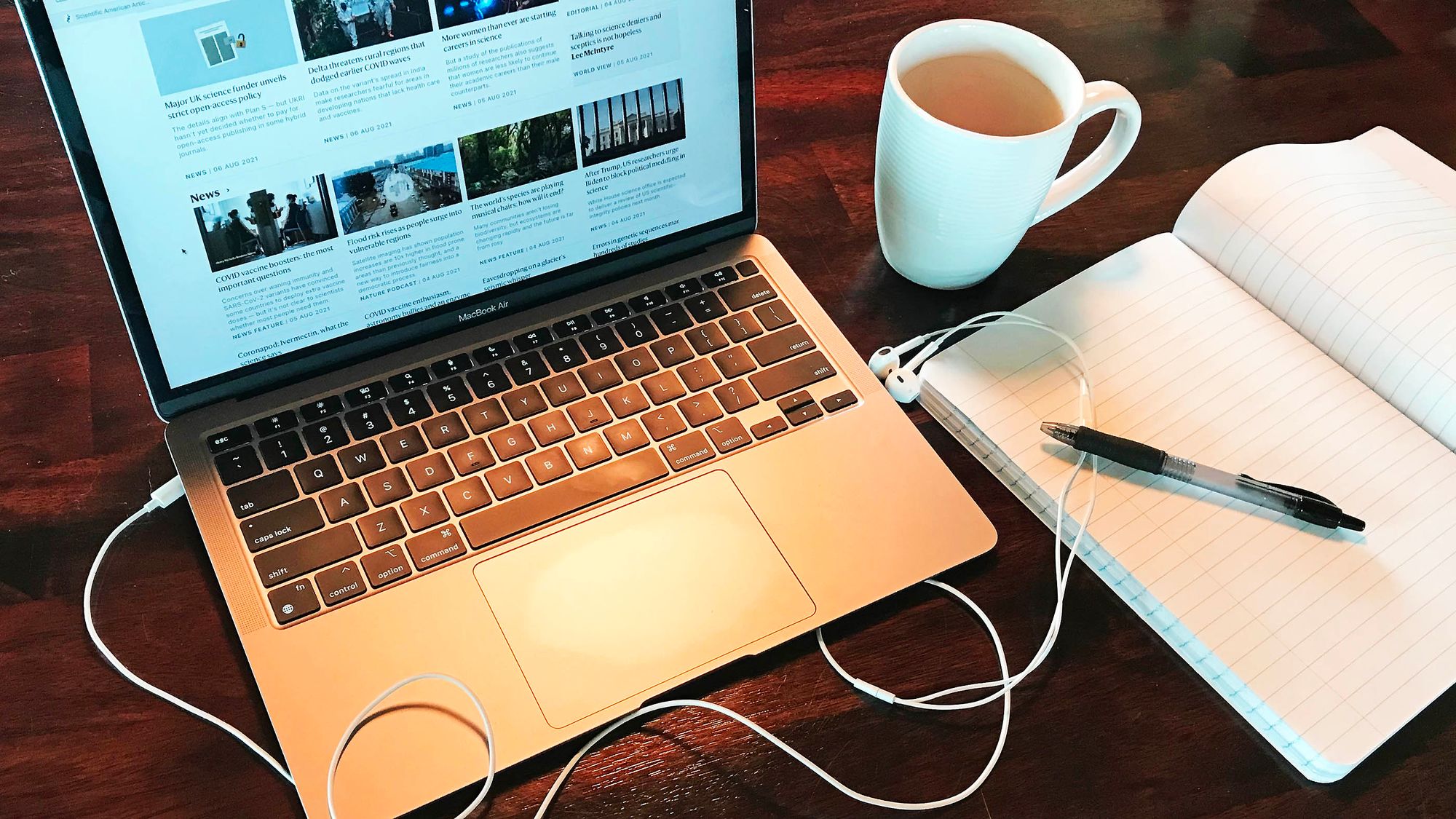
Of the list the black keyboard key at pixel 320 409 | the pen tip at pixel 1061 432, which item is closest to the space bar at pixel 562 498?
the black keyboard key at pixel 320 409

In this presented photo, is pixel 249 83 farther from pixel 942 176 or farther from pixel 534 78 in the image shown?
pixel 942 176

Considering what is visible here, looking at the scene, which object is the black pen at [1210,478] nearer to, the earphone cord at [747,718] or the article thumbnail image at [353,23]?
the earphone cord at [747,718]

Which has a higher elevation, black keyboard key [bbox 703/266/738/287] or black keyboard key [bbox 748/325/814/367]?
black keyboard key [bbox 703/266/738/287]

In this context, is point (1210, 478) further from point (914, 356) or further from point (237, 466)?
point (237, 466)

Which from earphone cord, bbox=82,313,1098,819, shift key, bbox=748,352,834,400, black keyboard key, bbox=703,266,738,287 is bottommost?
earphone cord, bbox=82,313,1098,819

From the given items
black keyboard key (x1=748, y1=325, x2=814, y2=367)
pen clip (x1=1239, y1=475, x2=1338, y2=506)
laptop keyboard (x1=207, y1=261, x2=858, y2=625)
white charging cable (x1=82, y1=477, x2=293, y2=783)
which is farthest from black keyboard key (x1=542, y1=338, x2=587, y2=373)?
pen clip (x1=1239, y1=475, x2=1338, y2=506)

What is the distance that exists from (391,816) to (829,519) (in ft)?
0.86

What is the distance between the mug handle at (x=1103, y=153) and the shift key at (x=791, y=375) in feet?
0.57

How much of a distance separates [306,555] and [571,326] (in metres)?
0.20

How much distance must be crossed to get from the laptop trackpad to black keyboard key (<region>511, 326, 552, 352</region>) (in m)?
0.12

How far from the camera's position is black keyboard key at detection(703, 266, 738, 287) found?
2.28ft

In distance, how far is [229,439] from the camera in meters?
0.60

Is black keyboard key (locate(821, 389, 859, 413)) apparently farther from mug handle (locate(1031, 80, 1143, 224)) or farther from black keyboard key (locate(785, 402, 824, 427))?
mug handle (locate(1031, 80, 1143, 224))

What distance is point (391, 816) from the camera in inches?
19.9
